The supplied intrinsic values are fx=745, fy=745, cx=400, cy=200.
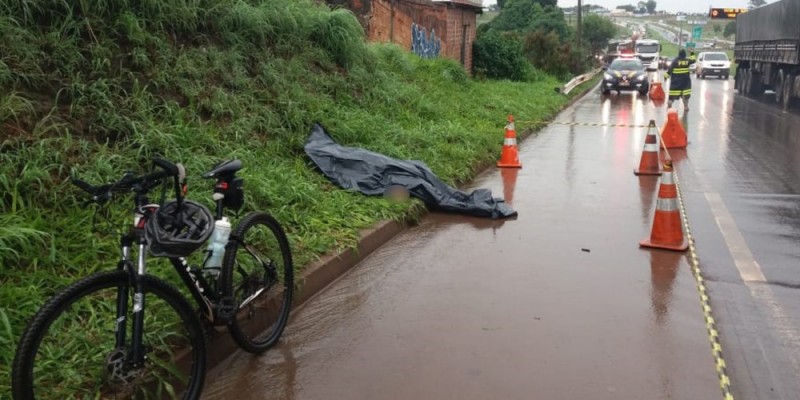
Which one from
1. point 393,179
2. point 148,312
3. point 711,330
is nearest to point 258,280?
point 148,312

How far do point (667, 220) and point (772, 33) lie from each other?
21.3 metres

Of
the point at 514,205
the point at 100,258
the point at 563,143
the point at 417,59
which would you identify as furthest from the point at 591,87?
the point at 100,258

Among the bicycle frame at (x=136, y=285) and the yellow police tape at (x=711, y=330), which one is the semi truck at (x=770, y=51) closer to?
the yellow police tape at (x=711, y=330)

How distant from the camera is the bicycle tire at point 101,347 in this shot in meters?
2.99

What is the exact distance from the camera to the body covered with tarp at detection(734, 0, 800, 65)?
21703mm

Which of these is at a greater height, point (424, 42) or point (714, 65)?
point (424, 42)

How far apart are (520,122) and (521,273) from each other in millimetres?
10854

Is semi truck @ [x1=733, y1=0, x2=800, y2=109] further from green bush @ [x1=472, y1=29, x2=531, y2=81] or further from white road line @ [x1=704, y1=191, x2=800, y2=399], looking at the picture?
white road line @ [x1=704, y1=191, x2=800, y2=399]

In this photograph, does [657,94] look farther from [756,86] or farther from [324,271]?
[324,271]

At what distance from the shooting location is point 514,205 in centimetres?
848

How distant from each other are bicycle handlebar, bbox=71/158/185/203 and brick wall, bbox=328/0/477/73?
13445 mm

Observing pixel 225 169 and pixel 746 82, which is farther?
pixel 746 82

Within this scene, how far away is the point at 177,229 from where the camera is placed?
11.5ft

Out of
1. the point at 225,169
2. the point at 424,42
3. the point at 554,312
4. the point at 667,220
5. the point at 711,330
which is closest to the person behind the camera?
the point at 225,169
